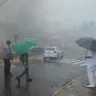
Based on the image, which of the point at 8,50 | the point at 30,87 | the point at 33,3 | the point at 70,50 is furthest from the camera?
the point at 70,50

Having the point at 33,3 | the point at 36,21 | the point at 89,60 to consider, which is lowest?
the point at 89,60

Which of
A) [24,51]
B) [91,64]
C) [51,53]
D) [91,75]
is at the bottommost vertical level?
[51,53]

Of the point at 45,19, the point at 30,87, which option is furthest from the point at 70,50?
the point at 30,87

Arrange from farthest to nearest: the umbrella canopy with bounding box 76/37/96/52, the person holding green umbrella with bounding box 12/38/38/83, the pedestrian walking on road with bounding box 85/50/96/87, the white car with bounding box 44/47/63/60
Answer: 1. the white car with bounding box 44/47/63/60
2. the person holding green umbrella with bounding box 12/38/38/83
3. the pedestrian walking on road with bounding box 85/50/96/87
4. the umbrella canopy with bounding box 76/37/96/52

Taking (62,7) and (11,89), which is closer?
(11,89)

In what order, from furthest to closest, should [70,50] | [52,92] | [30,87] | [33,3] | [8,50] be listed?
[70,50]
[33,3]
[8,50]
[30,87]
[52,92]

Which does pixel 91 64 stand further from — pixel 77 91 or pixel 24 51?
pixel 24 51

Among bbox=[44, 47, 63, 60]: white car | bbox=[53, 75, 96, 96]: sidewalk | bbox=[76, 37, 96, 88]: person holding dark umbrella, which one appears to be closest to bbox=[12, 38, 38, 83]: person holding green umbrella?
bbox=[53, 75, 96, 96]: sidewalk

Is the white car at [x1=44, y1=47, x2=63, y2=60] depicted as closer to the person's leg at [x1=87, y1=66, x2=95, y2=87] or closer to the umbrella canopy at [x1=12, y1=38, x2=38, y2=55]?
the umbrella canopy at [x1=12, y1=38, x2=38, y2=55]

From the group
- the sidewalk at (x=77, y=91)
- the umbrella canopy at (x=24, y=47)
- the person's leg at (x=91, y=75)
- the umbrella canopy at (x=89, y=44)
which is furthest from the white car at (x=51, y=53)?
the umbrella canopy at (x=89, y=44)

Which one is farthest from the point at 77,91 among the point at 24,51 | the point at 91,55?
the point at 24,51

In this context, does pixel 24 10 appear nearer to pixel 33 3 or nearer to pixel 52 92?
pixel 33 3

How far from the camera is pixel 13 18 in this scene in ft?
45.1

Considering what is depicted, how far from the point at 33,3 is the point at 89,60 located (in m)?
7.05
